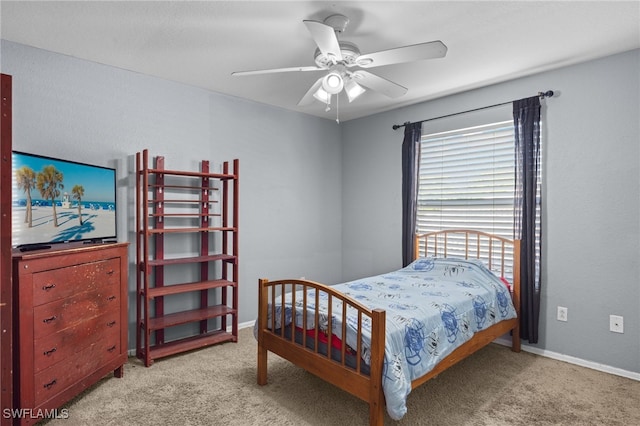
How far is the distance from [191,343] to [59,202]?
1.59 meters

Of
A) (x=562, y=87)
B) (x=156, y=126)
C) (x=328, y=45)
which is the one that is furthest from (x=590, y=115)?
(x=156, y=126)

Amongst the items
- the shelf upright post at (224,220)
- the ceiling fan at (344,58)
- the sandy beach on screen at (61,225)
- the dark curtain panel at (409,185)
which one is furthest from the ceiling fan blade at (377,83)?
the sandy beach on screen at (61,225)

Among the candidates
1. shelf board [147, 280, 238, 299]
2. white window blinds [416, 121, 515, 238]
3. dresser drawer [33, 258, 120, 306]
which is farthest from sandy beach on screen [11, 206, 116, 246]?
white window blinds [416, 121, 515, 238]

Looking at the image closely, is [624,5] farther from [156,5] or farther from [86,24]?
[86,24]

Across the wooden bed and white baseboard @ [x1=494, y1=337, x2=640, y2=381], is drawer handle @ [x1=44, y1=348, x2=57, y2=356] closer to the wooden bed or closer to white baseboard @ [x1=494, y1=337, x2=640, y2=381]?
the wooden bed

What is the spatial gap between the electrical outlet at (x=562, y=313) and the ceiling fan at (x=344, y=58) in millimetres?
2264

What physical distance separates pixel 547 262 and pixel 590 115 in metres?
1.25

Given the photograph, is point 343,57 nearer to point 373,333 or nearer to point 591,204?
point 373,333

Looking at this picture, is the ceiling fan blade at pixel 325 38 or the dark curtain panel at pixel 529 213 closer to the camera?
the ceiling fan blade at pixel 325 38

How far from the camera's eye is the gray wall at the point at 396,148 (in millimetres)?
2787

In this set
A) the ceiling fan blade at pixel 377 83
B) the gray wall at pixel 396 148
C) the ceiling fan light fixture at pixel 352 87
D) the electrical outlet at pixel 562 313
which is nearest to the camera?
the ceiling fan blade at pixel 377 83

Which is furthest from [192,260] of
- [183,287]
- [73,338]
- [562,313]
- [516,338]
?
[562,313]

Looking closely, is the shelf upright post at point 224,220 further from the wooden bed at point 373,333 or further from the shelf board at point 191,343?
the wooden bed at point 373,333

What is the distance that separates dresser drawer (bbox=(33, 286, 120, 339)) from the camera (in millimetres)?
2072
